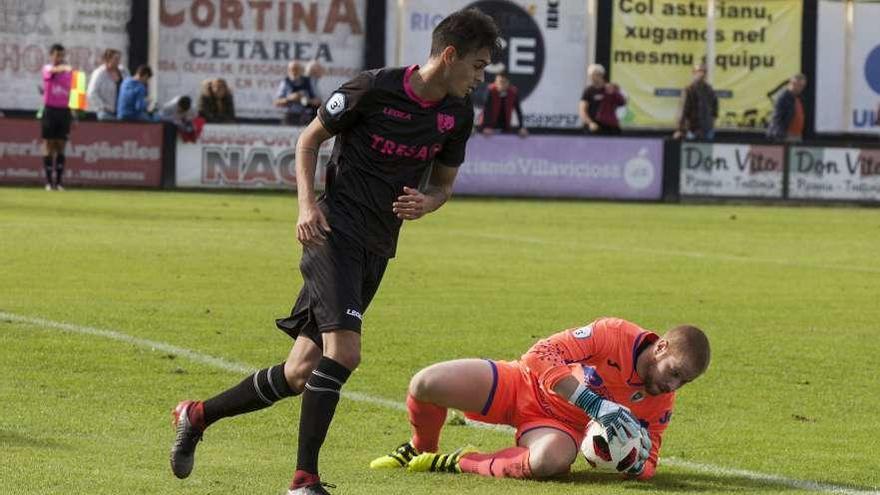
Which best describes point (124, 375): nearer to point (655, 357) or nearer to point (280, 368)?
point (280, 368)

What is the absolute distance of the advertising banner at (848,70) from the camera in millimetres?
43094

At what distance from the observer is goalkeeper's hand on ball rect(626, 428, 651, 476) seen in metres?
7.88

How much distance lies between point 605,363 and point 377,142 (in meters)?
1.36

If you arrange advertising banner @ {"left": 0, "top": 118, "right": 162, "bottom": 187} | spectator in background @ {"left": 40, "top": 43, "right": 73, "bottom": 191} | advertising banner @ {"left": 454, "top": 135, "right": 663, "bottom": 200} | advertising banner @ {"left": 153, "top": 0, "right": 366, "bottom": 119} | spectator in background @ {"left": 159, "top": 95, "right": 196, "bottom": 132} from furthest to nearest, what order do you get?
advertising banner @ {"left": 153, "top": 0, "right": 366, "bottom": 119} → advertising banner @ {"left": 454, "top": 135, "right": 663, "bottom": 200} → spectator in background @ {"left": 159, "top": 95, "right": 196, "bottom": 132} → advertising banner @ {"left": 0, "top": 118, "right": 162, "bottom": 187} → spectator in background @ {"left": 40, "top": 43, "right": 73, "bottom": 191}

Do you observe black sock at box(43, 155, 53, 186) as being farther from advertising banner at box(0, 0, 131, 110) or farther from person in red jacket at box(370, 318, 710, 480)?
person in red jacket at box(370, 318, 710, 480)

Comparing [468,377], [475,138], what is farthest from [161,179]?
[468,377]

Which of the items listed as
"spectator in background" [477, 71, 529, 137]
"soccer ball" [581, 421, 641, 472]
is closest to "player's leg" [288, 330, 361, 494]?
"soccer ball" [581, 421, 641, 472]

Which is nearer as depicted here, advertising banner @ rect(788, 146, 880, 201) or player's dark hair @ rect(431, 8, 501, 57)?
player's dark hair @ rect(431, 8, 501, 57)

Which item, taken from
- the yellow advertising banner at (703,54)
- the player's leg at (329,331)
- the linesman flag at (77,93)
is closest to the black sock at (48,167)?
the linesman flag at (77,93)

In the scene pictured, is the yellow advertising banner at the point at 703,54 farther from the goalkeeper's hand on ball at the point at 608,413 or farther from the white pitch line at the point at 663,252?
the goalkeeper's hand on ball at the point at 608,413

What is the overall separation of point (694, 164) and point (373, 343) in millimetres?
21617

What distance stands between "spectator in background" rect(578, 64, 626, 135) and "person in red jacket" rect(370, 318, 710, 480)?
2675cm

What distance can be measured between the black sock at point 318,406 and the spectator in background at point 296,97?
89.3 feet

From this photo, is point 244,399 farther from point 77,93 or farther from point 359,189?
point 77,93
